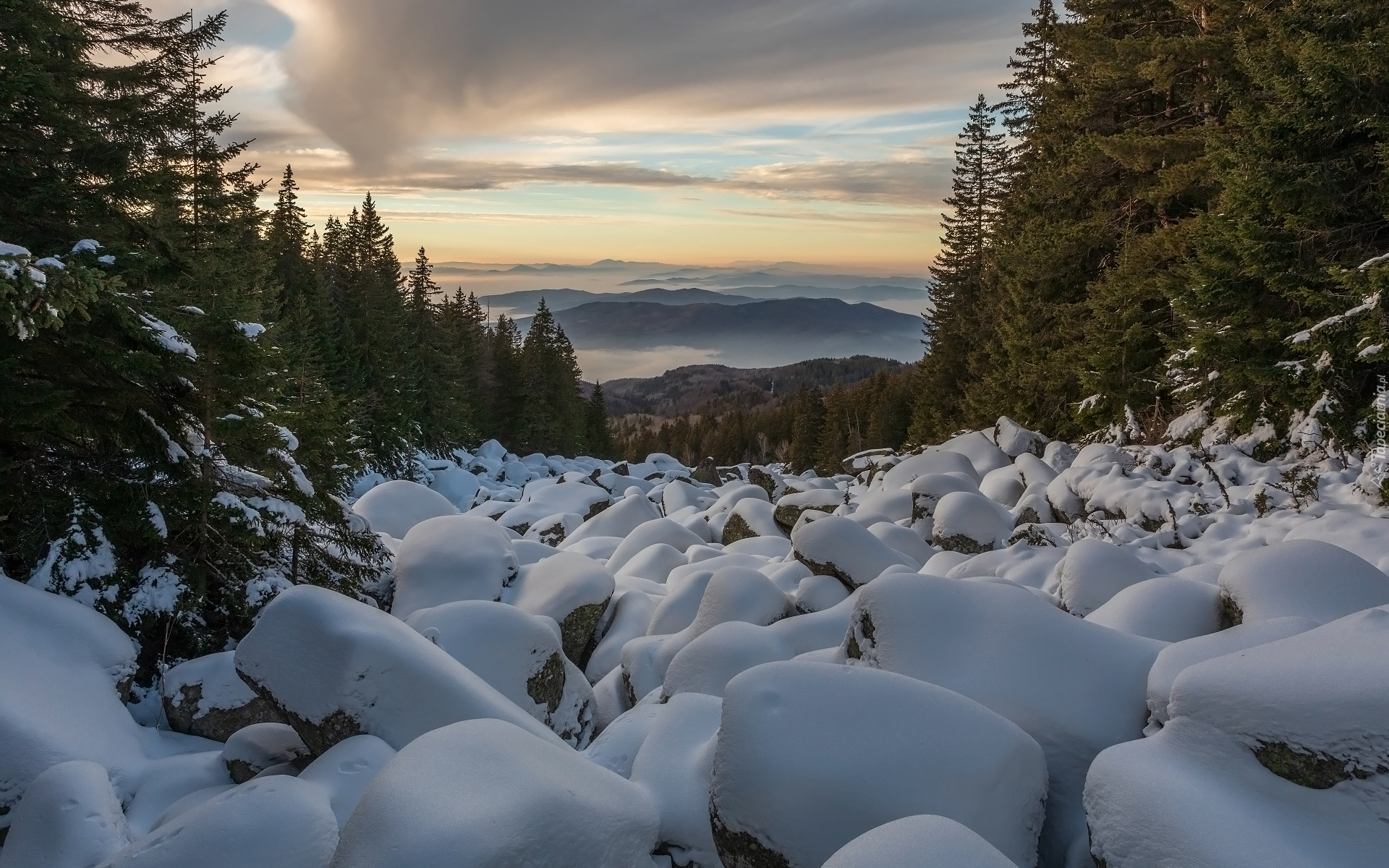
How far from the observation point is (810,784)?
3.81 metres

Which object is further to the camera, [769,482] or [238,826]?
[769,482]

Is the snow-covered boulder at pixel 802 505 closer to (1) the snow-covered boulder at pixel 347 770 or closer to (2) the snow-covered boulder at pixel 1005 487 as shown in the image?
(2) the snow-covered boulder at pixel 1005 487

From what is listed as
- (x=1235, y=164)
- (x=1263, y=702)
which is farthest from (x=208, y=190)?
(x=1263, y=702)

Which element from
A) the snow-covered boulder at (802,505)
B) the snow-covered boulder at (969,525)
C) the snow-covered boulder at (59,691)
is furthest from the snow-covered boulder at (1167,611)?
the snow-covered boulder at (802,505)

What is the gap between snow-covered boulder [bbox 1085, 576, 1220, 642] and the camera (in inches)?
229

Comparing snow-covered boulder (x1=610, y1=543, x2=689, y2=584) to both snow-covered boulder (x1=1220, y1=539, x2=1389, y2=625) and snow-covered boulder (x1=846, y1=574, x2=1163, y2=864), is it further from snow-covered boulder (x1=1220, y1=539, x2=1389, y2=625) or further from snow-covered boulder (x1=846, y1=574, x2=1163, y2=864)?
snow-covered boulder (x1=1220, y1=539, x2=1389, y2=625)

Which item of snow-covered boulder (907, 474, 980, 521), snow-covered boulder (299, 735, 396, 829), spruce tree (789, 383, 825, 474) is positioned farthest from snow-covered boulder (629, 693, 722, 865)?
spruce tree (789, 383, 825, 474)

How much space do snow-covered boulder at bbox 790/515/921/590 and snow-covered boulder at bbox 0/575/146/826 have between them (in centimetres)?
698

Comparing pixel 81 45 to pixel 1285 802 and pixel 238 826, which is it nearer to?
pixel 238 826

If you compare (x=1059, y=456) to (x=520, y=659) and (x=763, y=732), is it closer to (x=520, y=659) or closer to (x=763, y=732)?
(x=520, y=659)

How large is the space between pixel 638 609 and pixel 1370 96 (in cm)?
1206

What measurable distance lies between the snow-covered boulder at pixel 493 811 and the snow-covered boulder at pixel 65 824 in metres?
1.82

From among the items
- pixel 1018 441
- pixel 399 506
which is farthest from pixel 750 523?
pixel 1018 441

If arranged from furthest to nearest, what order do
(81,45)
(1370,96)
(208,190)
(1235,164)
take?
(208,190), (81,45), (1235,164), (1370,96)
